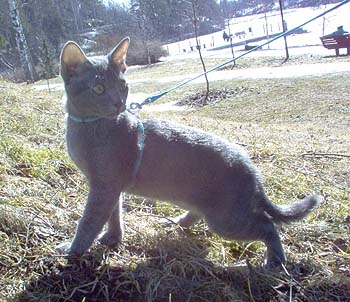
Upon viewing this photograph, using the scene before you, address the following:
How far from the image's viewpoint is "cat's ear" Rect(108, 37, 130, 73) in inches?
96.3

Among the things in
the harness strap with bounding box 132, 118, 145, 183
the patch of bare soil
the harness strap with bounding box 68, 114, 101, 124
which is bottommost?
the patch of bare soil

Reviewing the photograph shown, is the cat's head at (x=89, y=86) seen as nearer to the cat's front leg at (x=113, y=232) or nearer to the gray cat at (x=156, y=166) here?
the gray cat at (x=156, y=166)

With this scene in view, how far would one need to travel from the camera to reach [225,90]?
15.6 meters

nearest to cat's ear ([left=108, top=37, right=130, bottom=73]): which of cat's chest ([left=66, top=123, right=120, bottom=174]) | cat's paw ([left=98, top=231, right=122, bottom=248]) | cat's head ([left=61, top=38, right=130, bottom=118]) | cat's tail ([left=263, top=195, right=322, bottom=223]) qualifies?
cat's head ([left=61, top=38, right=130, bottom=118])

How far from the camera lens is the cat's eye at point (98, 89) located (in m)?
2.23

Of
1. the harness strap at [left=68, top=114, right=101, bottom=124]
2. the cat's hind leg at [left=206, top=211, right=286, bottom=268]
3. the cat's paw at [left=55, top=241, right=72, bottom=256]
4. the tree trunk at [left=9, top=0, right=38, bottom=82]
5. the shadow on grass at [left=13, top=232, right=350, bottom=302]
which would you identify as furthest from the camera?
the tree trunk at [left=9, top=0, right=38, bottom=82]

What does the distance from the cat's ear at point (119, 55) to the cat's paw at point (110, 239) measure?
0.96m

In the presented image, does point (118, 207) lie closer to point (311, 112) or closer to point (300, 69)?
point (311, 112)

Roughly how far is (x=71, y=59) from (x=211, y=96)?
43.0 feet

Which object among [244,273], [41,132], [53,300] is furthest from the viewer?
[41,132]

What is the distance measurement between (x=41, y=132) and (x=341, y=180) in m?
2.57

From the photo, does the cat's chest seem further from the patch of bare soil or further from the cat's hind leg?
the patch of bare soil

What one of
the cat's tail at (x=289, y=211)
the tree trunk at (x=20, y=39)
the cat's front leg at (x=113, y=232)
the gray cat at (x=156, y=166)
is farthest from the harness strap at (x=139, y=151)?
the tree trunk at (x=20, y=39)

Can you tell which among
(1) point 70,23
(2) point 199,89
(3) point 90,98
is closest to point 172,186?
(3) point 90,98
